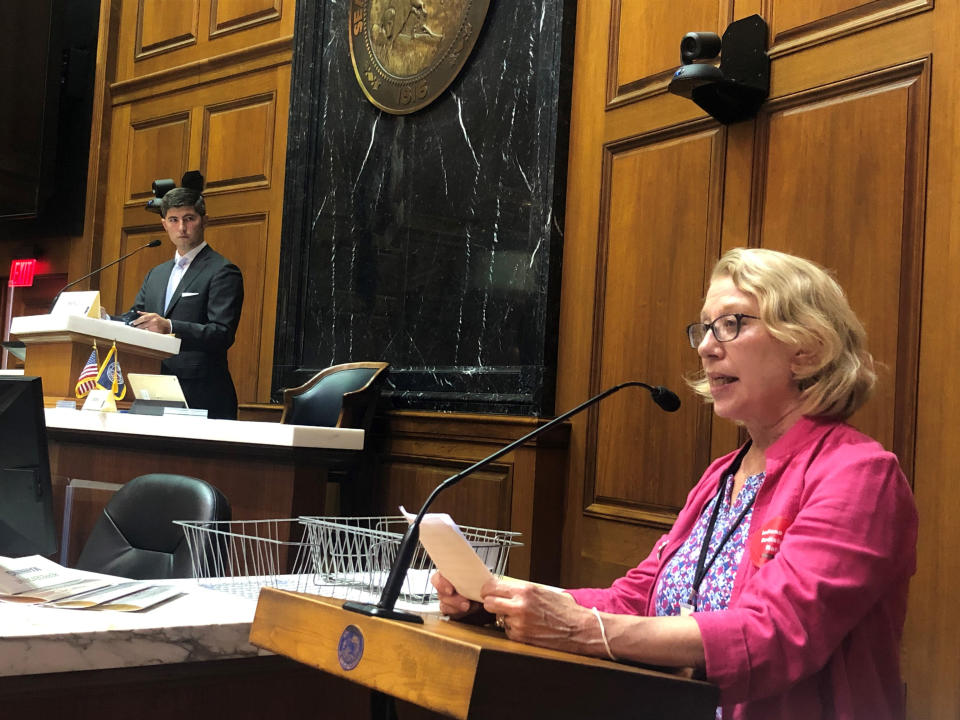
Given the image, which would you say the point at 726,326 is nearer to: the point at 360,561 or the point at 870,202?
the point at 360,561

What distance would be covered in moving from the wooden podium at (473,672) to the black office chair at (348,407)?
119 inches

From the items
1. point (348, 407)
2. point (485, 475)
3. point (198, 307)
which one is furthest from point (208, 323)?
point (485, 475)

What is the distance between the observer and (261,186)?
584 cm

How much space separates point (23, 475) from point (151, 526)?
59 cm

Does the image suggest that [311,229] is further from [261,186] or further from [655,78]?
[655,78]

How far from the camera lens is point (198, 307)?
184 inches

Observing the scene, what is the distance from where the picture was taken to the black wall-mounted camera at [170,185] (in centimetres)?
497

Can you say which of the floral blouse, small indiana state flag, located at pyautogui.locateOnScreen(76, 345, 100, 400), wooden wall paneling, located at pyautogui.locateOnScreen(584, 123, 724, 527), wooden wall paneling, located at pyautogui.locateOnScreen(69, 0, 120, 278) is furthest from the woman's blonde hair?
wooden wall paneling, located at pyautogui.locateOnScreen(69, 0, 120, 278)

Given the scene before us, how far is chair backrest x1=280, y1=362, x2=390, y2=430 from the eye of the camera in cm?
434

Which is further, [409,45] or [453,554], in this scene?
[409,45]

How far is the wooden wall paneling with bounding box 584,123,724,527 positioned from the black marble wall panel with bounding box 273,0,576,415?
0.99 ft

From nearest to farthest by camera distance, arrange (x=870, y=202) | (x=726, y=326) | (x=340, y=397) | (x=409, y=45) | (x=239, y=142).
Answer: (x=726, y=326), (x=870, y=202), (x=340, y=397), (x=409, y=45), (x=239, y=142)

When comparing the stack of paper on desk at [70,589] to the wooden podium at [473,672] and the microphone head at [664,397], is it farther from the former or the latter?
the microphone head at [664,397]

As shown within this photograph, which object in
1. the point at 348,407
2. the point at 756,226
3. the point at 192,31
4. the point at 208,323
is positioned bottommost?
the point at 348,407
